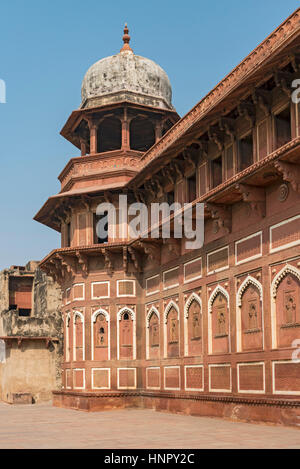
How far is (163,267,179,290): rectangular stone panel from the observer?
21.6m

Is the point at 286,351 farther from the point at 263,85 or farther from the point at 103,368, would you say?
the point at 103,368

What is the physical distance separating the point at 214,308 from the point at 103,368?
6.77m

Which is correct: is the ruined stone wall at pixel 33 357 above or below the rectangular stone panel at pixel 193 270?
below

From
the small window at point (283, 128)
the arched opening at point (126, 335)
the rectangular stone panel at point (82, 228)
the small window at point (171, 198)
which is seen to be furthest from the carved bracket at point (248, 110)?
the rectangular stone panel at point (82, 228)

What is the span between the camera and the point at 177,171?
21.5 meters

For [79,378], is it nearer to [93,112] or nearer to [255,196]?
[93,112]

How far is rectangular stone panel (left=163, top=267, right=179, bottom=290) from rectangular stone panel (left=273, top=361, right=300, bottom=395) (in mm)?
6641

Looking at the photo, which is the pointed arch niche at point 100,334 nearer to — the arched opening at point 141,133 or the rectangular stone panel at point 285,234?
the arched opening at point 141,133

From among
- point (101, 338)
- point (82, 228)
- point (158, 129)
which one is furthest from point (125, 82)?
point (101, 338)

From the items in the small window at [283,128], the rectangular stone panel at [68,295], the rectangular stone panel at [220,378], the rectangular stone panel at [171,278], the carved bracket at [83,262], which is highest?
the small window at [283,128]

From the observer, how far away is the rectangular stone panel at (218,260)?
59.9 ft

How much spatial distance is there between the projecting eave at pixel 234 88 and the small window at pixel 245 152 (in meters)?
0.89

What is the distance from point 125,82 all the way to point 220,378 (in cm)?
1380
